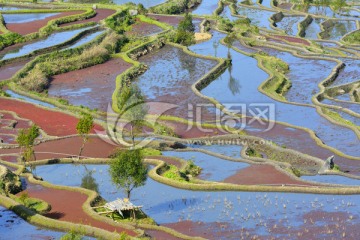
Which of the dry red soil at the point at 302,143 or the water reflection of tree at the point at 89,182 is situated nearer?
the water reflection of tree at the point at 89,182

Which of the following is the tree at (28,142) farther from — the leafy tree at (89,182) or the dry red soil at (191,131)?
the dry red soil at (191,131)

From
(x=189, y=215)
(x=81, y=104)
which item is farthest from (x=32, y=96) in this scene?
(x=189, y=215)

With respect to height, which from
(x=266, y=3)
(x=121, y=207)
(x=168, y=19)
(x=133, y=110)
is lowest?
(x=266, y=3)

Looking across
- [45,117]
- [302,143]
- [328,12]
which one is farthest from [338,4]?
[45,117]

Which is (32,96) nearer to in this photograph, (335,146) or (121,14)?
(335,146)

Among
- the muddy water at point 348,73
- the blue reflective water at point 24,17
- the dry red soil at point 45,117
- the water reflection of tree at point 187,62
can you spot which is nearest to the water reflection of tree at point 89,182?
the dry red soil at point 45,117

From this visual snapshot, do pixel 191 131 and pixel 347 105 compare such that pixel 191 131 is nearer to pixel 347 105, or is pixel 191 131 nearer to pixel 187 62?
pixel 347 105
